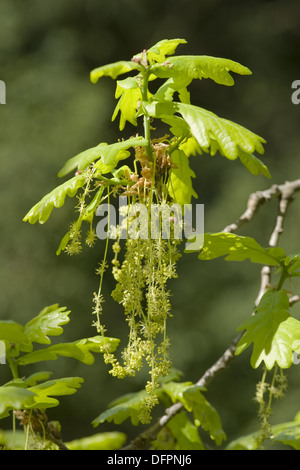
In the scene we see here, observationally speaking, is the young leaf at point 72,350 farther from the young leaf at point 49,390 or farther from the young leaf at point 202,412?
the young leaf at point 202,412

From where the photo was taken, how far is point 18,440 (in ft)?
4.39

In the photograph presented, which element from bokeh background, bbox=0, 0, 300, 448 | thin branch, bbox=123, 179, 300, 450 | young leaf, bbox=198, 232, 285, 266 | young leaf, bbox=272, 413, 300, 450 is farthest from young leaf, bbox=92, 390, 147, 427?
bokeh background, bbox=0, 0, 300, 448

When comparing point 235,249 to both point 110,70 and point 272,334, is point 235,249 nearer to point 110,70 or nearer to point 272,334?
point 272,334

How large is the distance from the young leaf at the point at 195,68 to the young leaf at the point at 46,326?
0.46 m

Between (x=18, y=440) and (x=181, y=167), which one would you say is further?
(x=18, y=440)

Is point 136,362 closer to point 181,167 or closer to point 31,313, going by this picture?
point 181,167

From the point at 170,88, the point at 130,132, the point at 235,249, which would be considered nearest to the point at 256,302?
the point at 235,249

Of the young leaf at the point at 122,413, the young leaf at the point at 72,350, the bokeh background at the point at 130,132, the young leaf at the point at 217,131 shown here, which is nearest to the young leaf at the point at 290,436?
the young leaf at the point at 122,413

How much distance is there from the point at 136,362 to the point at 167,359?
0.43ft

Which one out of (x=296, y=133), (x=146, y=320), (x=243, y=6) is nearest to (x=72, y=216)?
(x=296, y=133)

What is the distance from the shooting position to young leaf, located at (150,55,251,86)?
884mm

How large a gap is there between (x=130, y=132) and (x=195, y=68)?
8.19ft

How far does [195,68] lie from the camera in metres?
0.89

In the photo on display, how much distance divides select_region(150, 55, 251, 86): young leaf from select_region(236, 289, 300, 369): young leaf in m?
0.37
